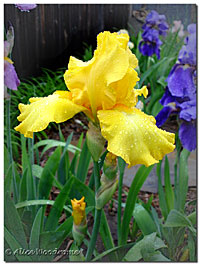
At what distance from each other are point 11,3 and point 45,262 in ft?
2.50

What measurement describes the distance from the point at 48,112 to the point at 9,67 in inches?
15.9

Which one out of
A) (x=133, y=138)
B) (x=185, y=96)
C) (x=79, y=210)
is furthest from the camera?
(x=185, y=96)

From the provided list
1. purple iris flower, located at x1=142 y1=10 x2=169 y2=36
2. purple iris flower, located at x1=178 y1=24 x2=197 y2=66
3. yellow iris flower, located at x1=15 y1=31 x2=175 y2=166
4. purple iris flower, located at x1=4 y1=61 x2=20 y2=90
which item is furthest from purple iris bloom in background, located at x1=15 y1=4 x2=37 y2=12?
purple iris flower, located at x1=142 y1=10 x2=169 y2=36

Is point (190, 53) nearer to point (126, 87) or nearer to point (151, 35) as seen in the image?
point (126, 87)

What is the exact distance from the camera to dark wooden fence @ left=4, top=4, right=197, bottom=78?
3.33 ft

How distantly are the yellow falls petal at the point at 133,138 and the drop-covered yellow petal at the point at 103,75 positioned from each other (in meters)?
0.03

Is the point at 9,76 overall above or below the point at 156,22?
below

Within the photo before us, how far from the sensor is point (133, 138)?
55 cm

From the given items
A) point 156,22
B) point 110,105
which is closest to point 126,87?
point 110,105

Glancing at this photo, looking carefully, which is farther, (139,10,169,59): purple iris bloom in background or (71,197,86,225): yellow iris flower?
(139,10,169,59): purple iris bloom in background

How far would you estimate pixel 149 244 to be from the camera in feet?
2.67

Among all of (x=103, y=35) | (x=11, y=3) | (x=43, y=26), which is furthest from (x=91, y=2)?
(x=103, y=35)

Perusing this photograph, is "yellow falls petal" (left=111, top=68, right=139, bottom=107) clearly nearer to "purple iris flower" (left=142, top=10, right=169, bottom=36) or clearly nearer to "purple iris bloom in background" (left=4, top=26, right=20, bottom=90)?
"purple iris bloom in background" (left=4, top=26, right=20, bottom=90)

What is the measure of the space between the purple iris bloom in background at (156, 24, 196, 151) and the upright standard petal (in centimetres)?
49
